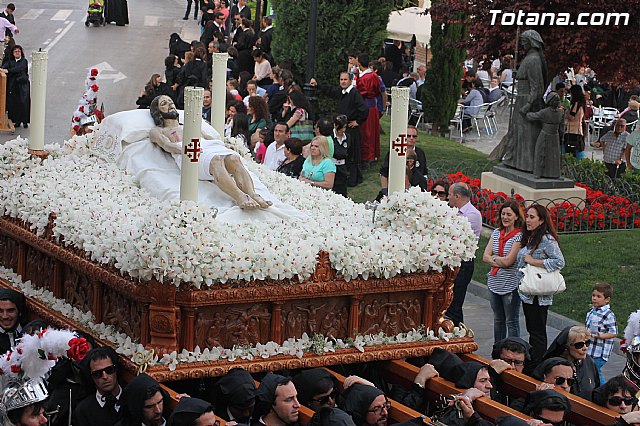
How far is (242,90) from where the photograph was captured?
71.2 feet

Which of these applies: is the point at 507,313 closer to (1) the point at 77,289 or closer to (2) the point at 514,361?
(2) the point at 514,361

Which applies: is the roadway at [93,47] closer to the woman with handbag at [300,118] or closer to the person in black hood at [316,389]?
the woman with handbag at [300,118]

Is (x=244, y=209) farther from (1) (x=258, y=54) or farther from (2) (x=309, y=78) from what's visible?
(1) (x=258, y=54)

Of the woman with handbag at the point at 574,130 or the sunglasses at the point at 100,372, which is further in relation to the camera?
the woman with handbag at the point at 574,130

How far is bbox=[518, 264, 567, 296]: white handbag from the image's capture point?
456 inches

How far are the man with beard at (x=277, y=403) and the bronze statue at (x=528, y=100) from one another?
35.1 ft

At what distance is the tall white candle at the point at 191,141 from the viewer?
9312 mm

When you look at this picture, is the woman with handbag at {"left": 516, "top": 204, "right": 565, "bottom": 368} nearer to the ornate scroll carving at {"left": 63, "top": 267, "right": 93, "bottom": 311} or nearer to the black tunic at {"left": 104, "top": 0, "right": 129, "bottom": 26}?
the ornate scroll carving at {"left": 63, "top": 267, "right": 93, "bottom": 311}

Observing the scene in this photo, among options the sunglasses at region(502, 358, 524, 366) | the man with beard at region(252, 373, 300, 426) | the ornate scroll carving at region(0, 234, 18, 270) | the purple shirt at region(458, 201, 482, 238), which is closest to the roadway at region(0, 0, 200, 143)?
the ornate scroll carving at region(0, 234, 18, 270)

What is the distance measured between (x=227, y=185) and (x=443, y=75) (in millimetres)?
15302

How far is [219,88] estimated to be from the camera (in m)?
11.9

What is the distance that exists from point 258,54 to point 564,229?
8364 millimetres

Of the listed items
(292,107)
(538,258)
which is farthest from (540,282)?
(292,107)

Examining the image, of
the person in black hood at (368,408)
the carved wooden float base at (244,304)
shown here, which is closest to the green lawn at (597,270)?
the carved wooden float base at (244,304)
